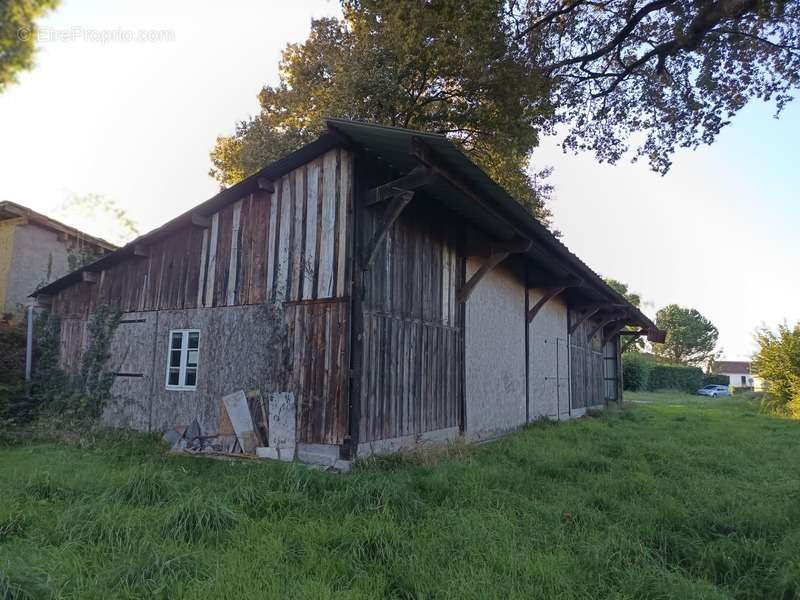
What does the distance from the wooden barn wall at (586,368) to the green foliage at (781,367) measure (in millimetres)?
6852

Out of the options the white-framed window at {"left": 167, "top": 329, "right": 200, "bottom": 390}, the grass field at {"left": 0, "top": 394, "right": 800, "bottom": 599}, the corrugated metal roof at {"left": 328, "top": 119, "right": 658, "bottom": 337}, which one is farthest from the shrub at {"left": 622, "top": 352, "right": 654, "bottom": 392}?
the white-framed window at {"left": 167, "top": 329, "right": 200, "bottom": 390}

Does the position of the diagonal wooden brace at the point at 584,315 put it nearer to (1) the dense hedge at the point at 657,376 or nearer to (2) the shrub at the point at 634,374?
(2) the shrub at the point at 634,374

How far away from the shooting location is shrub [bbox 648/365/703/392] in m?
43.1

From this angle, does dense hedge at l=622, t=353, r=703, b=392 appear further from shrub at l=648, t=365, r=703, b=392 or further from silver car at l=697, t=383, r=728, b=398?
silver car at l=697, t=383, r=728, b=398

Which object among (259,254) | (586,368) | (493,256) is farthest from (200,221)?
(586,368)

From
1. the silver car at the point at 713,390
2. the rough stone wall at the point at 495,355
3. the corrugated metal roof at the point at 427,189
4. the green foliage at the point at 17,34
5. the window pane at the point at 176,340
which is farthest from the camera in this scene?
the silver car at the point at 713,390

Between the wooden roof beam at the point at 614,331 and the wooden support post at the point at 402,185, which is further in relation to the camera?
the wooden roof beam at the point at 614,331

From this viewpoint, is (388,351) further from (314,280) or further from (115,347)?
(115,347)

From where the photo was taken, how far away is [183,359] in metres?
8.44

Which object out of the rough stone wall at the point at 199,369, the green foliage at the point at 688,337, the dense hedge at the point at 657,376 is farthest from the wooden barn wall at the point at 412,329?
the green foliage at the point at 688,337

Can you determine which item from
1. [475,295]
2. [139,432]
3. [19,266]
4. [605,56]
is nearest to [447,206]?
[475,295]

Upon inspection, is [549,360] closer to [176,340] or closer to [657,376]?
[176,340]

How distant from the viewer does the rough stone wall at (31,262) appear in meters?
12.7

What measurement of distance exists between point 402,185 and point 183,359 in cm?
492
